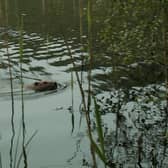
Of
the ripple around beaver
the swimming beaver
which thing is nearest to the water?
the ripple around beaver

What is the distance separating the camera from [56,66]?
47.6 feet

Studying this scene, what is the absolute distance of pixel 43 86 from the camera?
12047 millimetres

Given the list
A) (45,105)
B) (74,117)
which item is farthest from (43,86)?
(74,117)

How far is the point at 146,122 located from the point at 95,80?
3.91m

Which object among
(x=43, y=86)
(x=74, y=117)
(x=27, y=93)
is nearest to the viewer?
(x=74, y=117)

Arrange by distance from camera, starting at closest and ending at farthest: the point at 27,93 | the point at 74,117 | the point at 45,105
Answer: the point at 74,117 < the point at 45,105 < the point at 27,93

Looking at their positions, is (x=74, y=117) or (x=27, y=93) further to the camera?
(x=27, y=93)

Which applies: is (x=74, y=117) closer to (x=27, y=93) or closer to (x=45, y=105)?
(x=45, y=105)

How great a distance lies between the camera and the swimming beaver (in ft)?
39.6

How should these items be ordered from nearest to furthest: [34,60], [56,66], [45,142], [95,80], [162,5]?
1. [162,5]
2. [45,142]
3. [95,80]
4. [56,66]
5. [34,60]

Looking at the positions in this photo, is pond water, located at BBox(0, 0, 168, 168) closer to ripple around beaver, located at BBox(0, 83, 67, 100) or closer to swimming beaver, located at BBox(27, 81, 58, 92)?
ripple around beaver, located at BBox(0, 83, 67, 100)

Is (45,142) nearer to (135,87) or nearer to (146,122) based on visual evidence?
(146,122)

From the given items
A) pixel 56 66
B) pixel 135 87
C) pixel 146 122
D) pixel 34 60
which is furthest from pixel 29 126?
pixel 34 60

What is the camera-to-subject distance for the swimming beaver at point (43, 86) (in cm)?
1206
